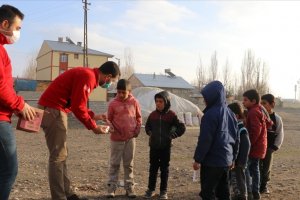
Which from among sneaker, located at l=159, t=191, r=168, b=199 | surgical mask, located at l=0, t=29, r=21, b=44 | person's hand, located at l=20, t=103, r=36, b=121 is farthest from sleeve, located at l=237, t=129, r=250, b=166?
surgical mask, located at l=0, t=29, r=21, b=44

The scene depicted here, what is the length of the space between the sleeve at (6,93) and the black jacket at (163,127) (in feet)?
8.93

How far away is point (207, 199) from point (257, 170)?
175 centimetres

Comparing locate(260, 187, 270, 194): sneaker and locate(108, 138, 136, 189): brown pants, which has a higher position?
locate(108, 138, 136, 189): brown pants

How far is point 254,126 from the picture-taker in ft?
19.6

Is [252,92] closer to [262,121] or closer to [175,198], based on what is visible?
[262,121]

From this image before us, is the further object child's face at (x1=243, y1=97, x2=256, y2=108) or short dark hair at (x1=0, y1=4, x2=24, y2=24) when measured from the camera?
child's face at (x1=243, y1=97, x2=256, y2=108)

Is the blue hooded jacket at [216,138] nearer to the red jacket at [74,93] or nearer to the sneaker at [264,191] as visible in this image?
the red jacket at [74,93]

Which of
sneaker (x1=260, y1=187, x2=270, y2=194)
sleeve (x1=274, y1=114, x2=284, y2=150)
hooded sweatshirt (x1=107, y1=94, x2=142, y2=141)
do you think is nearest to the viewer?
A: hooded sweatshirt (x1=107, y1=94, x2=142, y2=141)

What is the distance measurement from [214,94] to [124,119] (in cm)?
173

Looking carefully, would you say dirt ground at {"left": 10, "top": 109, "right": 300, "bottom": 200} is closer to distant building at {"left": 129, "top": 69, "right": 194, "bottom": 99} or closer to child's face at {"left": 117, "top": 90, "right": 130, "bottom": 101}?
child's face at {"left": 117, "top": 90, "right": 130, "bottom": 101}

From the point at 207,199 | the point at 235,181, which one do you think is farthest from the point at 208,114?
the point at 235,181

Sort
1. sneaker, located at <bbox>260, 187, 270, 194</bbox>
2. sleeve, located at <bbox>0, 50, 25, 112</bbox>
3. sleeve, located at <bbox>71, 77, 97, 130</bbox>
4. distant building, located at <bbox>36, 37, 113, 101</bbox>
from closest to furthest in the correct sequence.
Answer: sleeve, located at <bbox>0, 50, 25, 112</bbox> < sleeve, located at <bbox>71, 77, 97, 130</bbox> < sneaker, located at <bbox>260, 187, 270, 194</bbox> < distant building, located at <bbox>36, 37, 113, 101</bbox>

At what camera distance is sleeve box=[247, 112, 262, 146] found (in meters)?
5.97

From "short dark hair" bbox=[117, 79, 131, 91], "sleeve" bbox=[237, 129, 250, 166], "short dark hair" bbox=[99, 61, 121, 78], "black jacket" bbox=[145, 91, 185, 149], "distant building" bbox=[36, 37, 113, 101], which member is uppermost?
"distant building" bbox=[36, 37, 113, 101]
